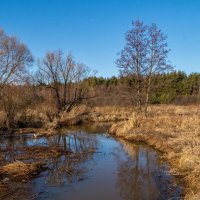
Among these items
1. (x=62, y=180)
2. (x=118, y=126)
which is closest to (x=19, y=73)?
(x=118, y=126)

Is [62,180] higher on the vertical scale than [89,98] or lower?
lower

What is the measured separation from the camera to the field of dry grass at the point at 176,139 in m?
9.51

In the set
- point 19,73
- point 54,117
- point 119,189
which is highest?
point 19,73

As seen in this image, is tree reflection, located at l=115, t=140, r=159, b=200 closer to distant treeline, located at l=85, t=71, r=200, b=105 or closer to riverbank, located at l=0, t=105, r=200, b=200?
riverbank, located at l=0, t=105, r=200, b=200

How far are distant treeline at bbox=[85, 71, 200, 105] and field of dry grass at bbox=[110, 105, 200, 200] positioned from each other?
11.2 feet

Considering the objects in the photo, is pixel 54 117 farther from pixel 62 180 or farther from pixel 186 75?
pixel 186 75

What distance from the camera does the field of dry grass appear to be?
951 centimetres

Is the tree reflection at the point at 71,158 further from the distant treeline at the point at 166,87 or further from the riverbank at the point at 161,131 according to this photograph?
the distant treeline at the point at 166,87

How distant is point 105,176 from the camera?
34.7 feet

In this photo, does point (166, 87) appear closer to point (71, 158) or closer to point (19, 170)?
point (71, 158)

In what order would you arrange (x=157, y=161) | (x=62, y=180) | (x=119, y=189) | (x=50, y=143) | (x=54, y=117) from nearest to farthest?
(x=119, y=189)
(x=62, y=180)
(x=157, y=161)
(x=50, y=143)
(x=54, y=117)

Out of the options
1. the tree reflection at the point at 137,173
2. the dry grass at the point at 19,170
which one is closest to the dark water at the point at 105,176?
the tree reflection at the point at 137,173

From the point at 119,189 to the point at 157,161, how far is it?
156 inches

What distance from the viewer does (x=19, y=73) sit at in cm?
2789
